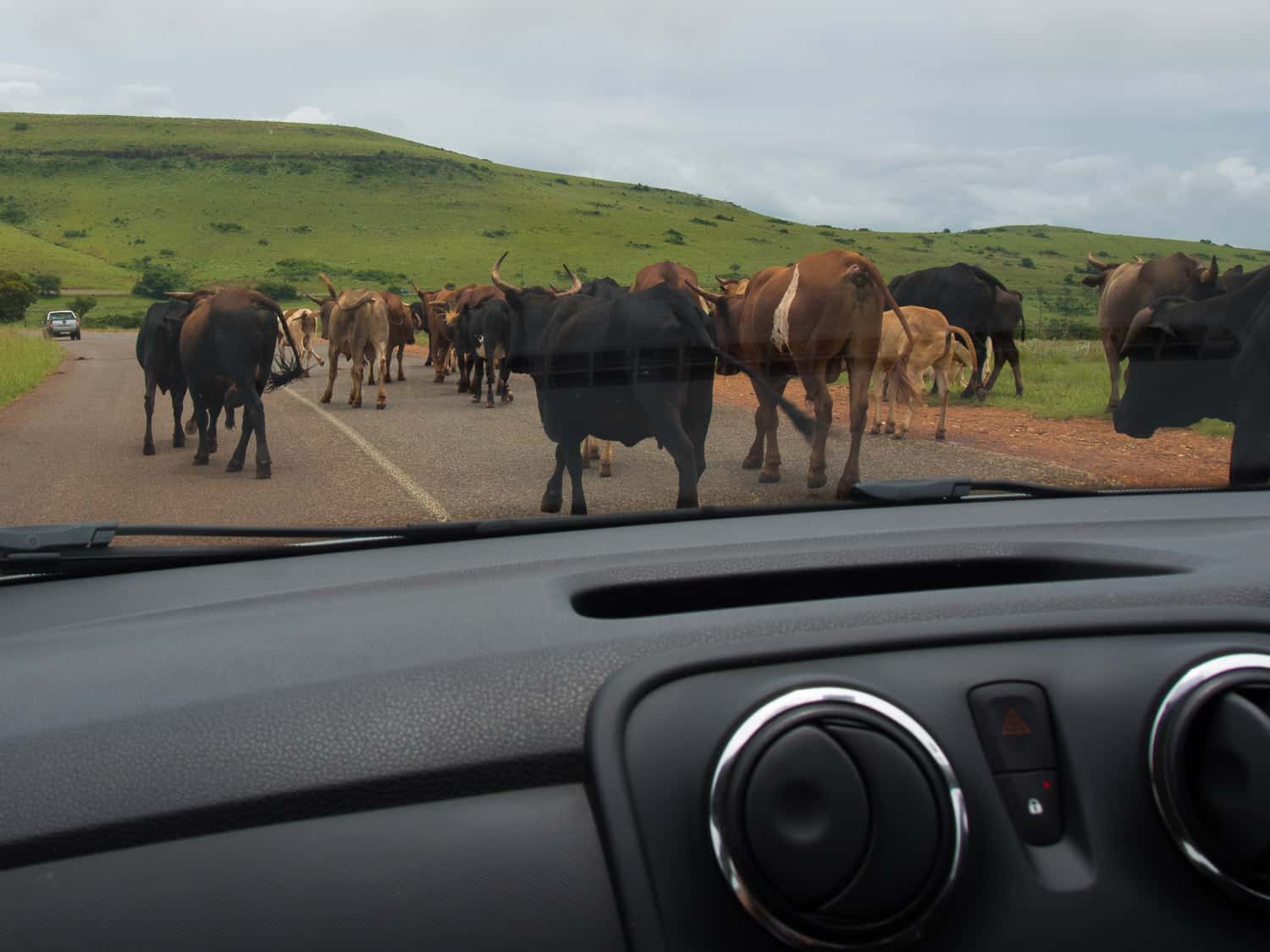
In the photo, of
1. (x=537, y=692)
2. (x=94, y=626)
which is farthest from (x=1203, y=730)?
(x=94, y=626)

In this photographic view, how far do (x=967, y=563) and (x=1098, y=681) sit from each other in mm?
618

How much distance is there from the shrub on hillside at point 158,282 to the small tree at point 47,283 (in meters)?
0.22

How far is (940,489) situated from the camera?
10.3ft

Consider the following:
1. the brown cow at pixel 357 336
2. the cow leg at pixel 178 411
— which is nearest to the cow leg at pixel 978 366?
the brown cow at pixel 357 336

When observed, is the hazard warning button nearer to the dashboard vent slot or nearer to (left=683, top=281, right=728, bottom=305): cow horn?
the dashboard vent slot

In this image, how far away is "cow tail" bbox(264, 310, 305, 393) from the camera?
12.1 feet

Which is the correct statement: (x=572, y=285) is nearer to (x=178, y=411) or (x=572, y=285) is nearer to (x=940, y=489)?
(x=178, y=411)

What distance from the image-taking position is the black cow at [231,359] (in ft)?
10.7

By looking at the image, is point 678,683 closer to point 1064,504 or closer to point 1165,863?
point 1165,863

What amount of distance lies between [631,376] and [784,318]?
0.76 metres

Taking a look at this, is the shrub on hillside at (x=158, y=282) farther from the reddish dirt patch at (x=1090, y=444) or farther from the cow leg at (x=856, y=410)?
the cow leg at (x=856, y=410)

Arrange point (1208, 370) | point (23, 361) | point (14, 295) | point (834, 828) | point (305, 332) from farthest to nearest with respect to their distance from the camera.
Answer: point (305, 332) < point (1208, 370) < point (23, 361) < point (14, 295) < point (834, 828)

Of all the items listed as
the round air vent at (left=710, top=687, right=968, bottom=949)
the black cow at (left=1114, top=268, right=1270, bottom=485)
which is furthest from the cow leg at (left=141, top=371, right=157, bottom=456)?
the black cow at (left=1114, top=268, right=1270, bottom=485)

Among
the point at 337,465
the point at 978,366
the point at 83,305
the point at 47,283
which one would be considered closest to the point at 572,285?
the point at 337,465
